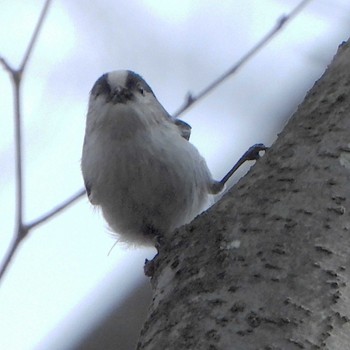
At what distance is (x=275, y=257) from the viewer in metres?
0.81

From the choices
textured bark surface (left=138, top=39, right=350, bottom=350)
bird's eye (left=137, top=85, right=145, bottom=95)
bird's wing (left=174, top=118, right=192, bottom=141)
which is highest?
textured bark surface (left=138, top=39, right=350, bottom=350)

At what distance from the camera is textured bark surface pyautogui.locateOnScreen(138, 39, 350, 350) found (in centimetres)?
75

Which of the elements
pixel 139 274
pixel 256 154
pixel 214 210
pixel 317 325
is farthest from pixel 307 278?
pixel 139 274

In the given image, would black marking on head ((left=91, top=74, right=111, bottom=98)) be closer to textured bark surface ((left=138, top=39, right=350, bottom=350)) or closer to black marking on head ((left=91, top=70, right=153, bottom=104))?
black marking on head ((left=91, top=70, right=153, bottom=104))

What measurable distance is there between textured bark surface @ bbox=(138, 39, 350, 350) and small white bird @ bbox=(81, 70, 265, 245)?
0.67 metres

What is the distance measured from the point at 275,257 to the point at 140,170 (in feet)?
2.85

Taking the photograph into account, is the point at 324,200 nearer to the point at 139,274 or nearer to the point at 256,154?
the point at 256,154

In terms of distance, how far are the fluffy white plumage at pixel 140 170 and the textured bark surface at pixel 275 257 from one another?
67 centimetres

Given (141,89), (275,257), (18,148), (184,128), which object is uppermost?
(18,148)

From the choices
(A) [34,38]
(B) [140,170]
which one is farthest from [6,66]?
(B) [140,170]

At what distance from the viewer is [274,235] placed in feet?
2.76

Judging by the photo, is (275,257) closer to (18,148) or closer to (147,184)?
(18,148)

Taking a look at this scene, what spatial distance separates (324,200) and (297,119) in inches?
7.0

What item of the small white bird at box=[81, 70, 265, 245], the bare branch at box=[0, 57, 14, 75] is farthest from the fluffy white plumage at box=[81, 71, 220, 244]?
the bare branch at box=[0, 57, 14, 75]
